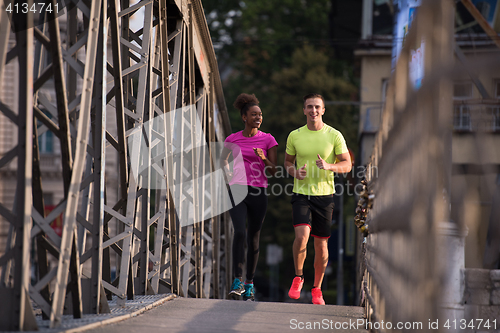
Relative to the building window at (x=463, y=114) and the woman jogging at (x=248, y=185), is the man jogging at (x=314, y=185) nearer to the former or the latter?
the woman jogging at (x=248, y=185)

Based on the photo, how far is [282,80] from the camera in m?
31.3

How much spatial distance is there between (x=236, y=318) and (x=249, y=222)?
7.84ft

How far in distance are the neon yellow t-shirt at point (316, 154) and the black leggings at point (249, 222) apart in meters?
0.43

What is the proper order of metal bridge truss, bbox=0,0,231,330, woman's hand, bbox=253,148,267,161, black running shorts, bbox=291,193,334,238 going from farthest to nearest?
woman's hand, bbox=253,148,267,161, black running shorts, bbox=291,193,334,238, metal bridge truss, bbox=0,0,231,330

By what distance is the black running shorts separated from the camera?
6.14m

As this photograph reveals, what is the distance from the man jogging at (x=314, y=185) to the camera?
6137 mm

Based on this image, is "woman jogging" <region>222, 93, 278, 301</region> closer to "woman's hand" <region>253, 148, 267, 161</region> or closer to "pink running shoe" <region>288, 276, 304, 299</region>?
"woman's hand" <region>253, 148, 267, 161</region>

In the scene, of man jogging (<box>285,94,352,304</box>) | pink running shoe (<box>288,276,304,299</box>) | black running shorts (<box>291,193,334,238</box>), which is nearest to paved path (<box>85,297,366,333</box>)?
pink running shoe (<box>288,276,304,299</box>)

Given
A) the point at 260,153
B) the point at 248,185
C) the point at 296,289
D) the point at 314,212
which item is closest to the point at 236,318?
the point at 296,289

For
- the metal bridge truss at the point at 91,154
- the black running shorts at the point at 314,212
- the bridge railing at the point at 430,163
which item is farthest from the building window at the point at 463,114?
the metal bridge truss at the point at 91,154

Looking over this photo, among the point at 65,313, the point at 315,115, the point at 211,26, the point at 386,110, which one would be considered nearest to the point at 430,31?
the point at 386,110

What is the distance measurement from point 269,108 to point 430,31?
29.7m

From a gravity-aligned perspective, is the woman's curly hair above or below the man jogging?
above

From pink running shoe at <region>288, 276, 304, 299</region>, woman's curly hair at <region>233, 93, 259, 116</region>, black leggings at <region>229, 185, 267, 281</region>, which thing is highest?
woman's curly hair at <region>233, 93, 259, 116</region>
